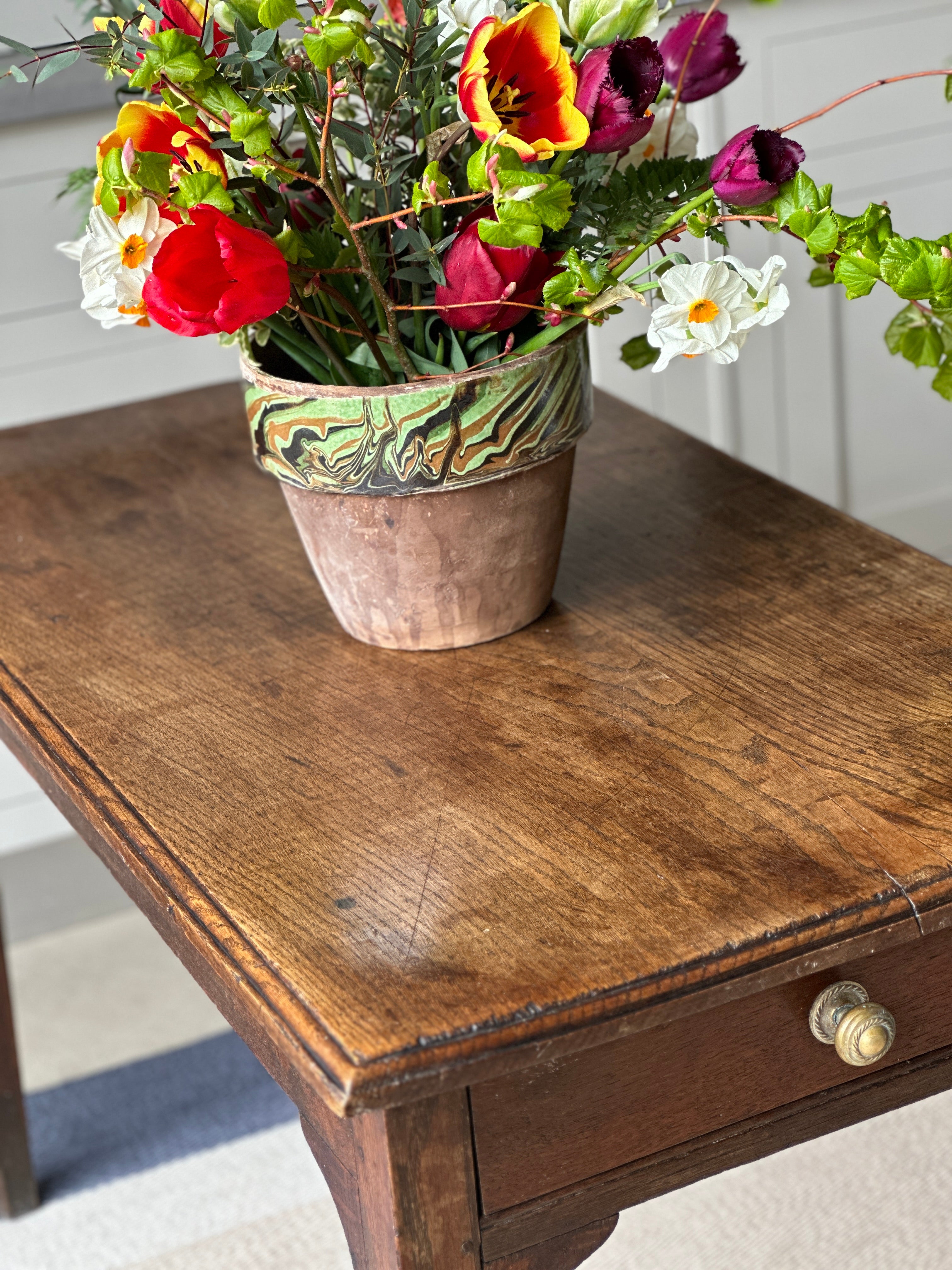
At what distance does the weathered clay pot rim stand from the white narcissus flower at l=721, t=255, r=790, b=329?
12 cm

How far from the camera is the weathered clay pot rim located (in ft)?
2.38

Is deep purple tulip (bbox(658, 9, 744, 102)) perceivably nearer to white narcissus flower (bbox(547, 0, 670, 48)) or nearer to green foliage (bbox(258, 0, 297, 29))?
white narcissus flower (bbox(547, 0, 670, 48))

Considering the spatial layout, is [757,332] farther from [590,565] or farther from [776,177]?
[776,177]

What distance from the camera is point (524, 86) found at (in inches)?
25.0

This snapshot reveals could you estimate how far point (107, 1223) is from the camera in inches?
54.5

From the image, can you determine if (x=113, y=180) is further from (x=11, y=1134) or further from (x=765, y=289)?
(x=11, y=1134)

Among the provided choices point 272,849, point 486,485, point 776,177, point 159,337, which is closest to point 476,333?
point 486,485

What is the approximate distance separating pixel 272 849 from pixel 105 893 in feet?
4.17

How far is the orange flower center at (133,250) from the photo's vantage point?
682mm

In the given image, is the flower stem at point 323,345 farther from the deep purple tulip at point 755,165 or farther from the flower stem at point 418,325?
the deep purple tulip at point 755,165

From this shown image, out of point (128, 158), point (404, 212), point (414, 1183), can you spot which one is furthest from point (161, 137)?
point (414, 1183)

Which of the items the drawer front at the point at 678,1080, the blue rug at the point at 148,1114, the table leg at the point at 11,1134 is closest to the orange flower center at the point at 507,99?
the drawer front at the point at 678,1080

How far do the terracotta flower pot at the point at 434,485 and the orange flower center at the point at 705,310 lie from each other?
11cm

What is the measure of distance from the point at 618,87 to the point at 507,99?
0.05 meters
